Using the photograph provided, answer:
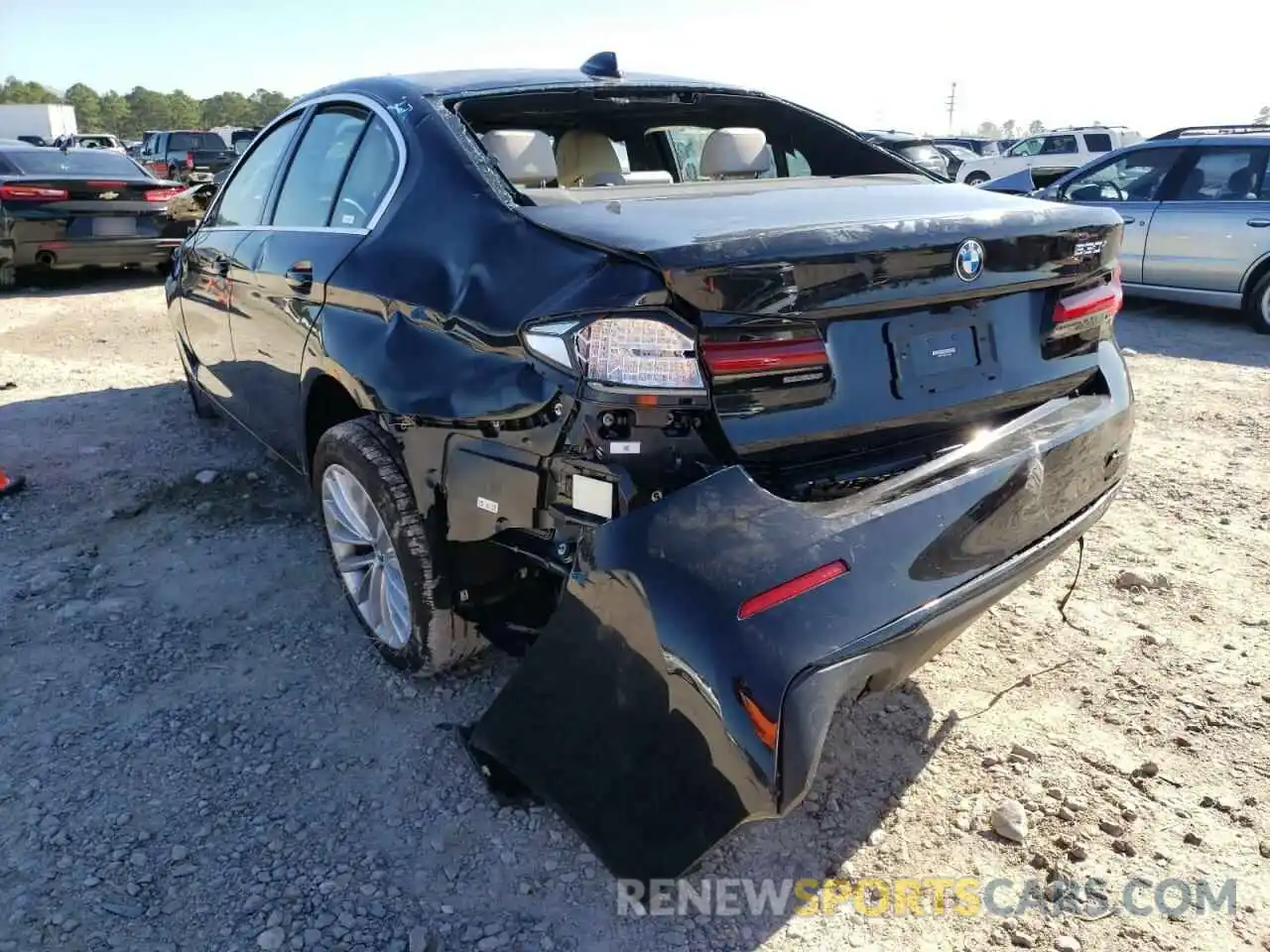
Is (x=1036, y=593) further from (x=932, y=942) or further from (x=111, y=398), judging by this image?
(x=111, y=398)

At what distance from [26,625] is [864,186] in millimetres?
3184

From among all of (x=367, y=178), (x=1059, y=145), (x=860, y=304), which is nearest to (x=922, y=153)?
(x=1059, y=145)

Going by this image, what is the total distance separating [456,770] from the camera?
2604 millimetres

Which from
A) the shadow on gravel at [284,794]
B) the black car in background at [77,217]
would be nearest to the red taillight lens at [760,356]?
the shadow on gravel at [284,794]

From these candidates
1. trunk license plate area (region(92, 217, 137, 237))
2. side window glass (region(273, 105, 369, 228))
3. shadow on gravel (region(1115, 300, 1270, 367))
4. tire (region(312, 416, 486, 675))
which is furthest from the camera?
trunk license plate area (region(92, 217, 137, 237))

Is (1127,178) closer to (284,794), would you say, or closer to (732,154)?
(732,154)

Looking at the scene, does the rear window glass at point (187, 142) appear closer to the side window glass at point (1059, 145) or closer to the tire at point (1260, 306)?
the side window glass at point (1059, 145)

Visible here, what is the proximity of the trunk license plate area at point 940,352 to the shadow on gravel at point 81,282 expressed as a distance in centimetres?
1028

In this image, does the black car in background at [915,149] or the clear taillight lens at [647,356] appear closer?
the clear taillight lens at [647,356]

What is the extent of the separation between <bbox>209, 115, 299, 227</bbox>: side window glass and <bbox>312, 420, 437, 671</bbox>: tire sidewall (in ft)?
4.95

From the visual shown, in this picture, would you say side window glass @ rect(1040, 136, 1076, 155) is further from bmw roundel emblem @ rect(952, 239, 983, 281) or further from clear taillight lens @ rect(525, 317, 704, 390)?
clear taillight lens @ rect(525, 317, 704, 390)

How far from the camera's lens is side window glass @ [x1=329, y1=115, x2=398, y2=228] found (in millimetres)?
2854

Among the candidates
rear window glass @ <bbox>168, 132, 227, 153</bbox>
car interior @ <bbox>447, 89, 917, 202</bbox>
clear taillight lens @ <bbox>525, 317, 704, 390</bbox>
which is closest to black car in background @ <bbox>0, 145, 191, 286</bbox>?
car interior @ <bbox>447, 89, 917, 202</bbox>

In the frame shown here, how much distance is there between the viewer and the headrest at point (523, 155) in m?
2.61
